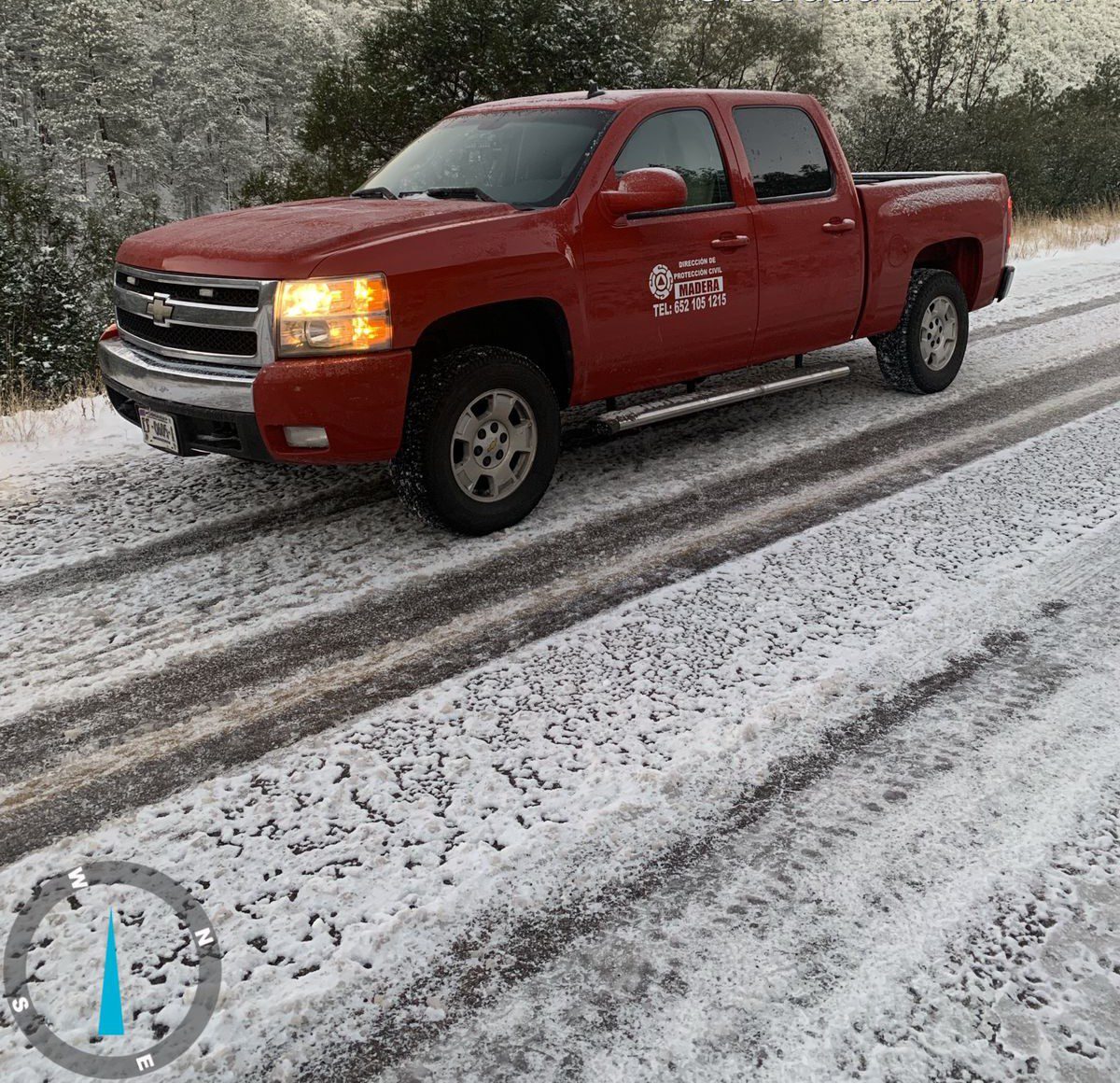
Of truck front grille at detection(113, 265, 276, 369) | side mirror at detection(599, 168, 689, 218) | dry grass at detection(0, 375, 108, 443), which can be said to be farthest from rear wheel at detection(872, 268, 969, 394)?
dry grass at detection(0, 375, 108, 443)

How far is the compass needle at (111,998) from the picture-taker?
204 centimetres

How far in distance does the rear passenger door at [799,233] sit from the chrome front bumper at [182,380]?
115 inches

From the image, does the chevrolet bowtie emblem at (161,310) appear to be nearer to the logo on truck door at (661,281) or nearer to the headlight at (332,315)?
the headlight at (332,315)

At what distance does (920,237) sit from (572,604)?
4.12m

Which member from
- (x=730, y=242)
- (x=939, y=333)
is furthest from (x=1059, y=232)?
(x=730, y=242)

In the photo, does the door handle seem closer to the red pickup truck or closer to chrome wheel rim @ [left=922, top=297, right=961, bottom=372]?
the red pickup truck

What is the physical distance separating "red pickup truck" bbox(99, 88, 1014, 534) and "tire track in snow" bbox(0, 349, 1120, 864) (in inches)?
22.6

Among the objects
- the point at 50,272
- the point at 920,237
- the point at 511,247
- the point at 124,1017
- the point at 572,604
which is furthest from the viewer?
the point at 50,272

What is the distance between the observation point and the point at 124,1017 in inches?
81.3

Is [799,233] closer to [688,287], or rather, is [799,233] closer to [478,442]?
[688,287]

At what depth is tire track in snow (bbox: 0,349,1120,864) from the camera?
9.45 feet

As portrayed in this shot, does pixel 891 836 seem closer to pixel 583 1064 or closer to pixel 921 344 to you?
pixel 583 1064

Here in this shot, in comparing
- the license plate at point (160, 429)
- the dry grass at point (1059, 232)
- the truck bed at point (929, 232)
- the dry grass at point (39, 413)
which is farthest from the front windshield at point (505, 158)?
the dry grass at point (1059, 232)

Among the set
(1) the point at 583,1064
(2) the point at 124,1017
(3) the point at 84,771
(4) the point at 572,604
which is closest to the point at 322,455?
(4) the point at 572,604
